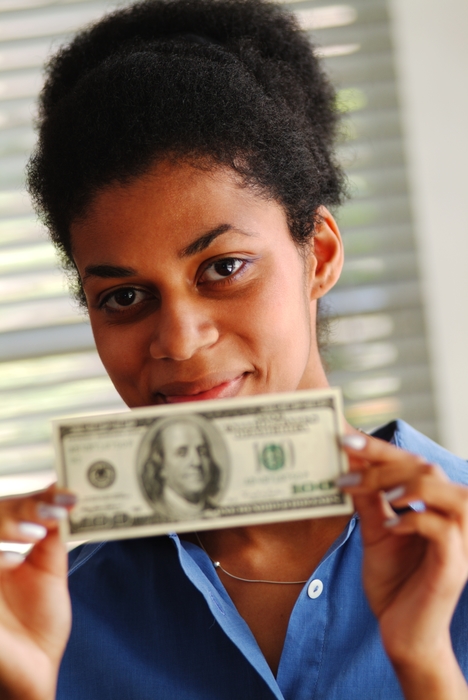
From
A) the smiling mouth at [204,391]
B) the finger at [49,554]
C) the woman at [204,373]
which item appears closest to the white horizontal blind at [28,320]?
the woman at [204,373]

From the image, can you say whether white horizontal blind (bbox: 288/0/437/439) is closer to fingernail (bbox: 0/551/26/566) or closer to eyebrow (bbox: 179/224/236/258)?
eyebrow (bbox: 179/224/236/258)

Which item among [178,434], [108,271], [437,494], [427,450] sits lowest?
[427,450]

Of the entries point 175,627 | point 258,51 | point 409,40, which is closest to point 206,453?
point 175,627

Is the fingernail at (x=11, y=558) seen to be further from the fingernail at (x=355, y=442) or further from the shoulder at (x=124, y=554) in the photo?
the fingernail at (x=355, y=442)

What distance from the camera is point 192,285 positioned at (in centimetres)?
125

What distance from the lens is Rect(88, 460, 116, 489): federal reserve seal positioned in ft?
3.59

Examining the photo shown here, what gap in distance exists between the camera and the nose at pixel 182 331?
3.92 feet

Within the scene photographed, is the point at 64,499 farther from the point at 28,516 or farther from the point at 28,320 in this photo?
the point at 28,320

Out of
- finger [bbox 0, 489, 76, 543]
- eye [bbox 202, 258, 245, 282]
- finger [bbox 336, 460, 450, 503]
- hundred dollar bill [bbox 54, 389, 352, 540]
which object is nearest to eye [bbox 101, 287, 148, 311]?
eye [bbox 202, 258, 245, 282]

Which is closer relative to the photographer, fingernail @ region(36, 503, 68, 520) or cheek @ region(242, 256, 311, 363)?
fingernail @ region(36, 503, 68, 520)

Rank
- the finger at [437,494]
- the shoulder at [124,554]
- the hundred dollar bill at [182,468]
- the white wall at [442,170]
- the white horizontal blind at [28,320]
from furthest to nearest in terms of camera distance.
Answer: the white horizontal blind at [28,320]
the white wall at [442,170]
the shoulder at [124,554]
the hundred dollar bill at [182,468]
the finger at [437,494]

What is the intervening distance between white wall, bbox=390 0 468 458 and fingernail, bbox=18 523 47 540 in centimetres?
147

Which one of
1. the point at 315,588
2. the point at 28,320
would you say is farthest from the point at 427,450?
the point at 28,320

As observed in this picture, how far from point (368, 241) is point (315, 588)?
128 cm
